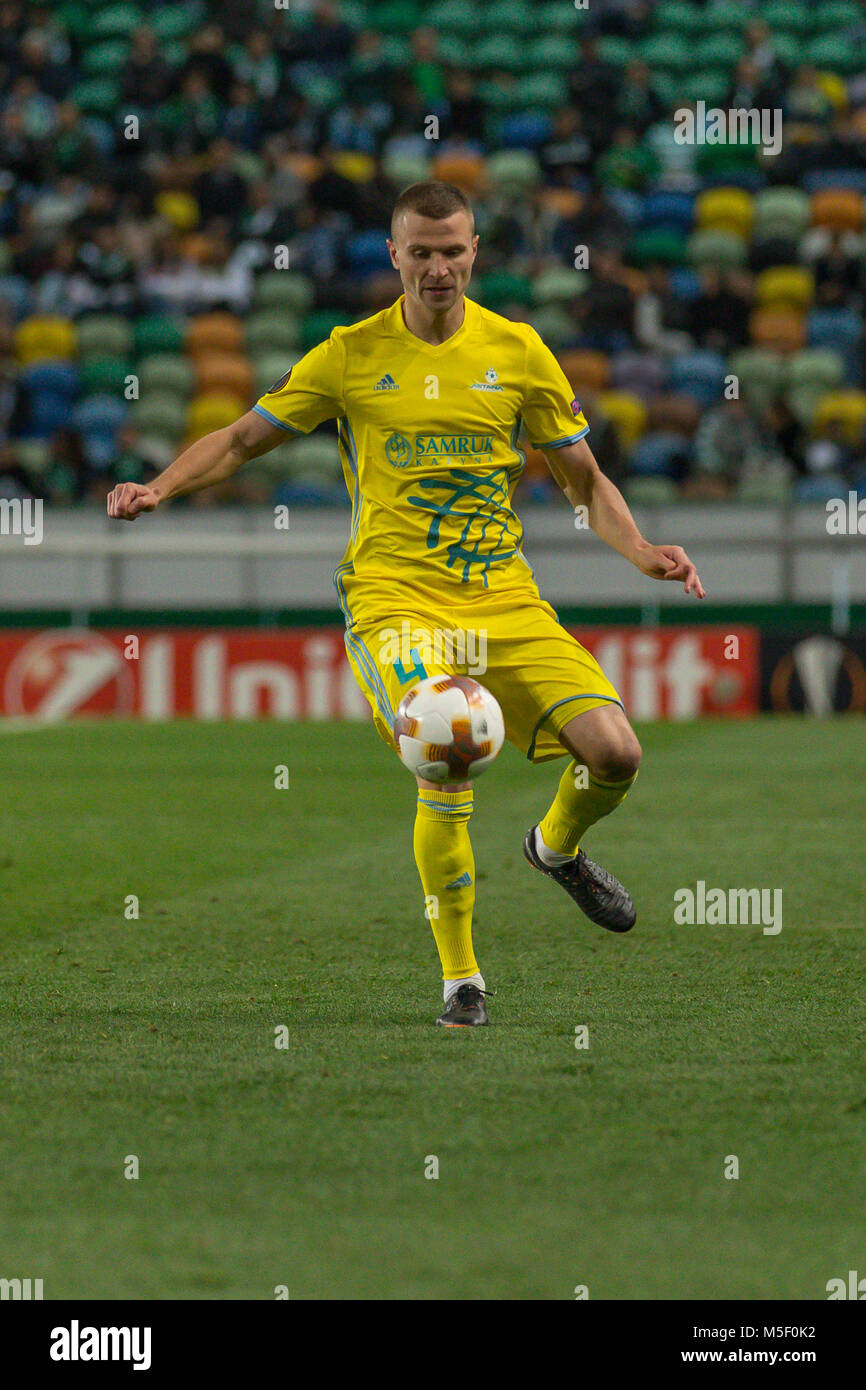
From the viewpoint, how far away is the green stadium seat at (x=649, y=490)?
16119 mm

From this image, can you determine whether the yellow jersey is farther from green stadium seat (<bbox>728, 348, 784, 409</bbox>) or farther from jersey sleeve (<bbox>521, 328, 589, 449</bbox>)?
green stadium seat (<bbox>728, 348, 784, 409</bbox>)

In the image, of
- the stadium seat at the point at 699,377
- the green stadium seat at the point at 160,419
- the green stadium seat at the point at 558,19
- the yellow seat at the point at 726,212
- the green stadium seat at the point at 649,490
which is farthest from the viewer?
the green stadium seat at the point at 558,19

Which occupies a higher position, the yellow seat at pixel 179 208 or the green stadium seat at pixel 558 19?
the green stadium seat at pixel 558 19

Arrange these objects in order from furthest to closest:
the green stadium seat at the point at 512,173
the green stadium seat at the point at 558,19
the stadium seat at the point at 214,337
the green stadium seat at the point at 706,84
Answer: the green stadium seat at the point at 558,19 < the green stadium seat at the point at 706,84 < the green stadium seat at the point at 512,173 < the stadium seat at the point at 214,337

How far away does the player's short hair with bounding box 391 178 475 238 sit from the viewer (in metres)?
4.68

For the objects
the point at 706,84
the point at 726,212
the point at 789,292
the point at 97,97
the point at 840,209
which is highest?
the point at 97,97

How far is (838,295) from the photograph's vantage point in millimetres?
17922

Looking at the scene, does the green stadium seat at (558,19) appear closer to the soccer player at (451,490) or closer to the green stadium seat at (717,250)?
the green stadium seat at (717,250)

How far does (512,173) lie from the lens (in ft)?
65.9

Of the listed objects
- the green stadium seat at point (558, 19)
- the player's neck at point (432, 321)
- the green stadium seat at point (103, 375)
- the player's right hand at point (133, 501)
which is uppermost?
the green stadium seat at point (558, 19)

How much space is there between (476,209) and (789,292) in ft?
10.3

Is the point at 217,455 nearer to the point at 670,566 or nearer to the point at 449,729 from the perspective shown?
the point at 449,729

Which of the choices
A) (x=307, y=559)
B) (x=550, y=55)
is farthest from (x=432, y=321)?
(x=550, y=55)

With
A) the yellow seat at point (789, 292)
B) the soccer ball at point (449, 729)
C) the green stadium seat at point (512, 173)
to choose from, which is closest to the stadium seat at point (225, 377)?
the green stadium seat at point (512, 173)
